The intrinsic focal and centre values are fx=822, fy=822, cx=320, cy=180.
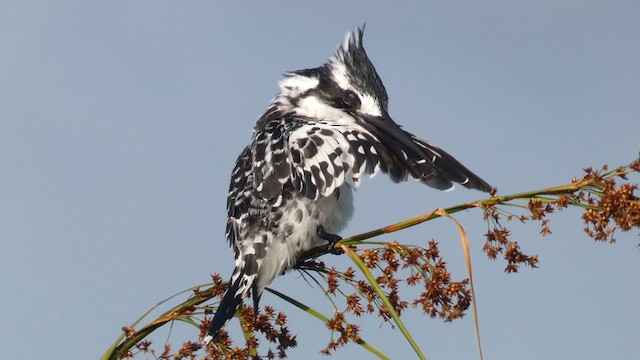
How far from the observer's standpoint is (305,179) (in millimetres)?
4332

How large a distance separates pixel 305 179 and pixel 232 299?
0.88 meters

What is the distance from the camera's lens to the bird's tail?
3.33m

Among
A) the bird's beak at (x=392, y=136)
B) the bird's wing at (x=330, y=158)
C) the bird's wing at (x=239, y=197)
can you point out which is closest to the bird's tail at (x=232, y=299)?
the bird's wing at (x=239, y=197)

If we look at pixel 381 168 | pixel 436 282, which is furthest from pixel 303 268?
pixel 436 282

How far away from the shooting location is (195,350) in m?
3.27

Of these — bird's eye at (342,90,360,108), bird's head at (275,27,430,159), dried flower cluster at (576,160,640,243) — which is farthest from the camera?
bird's eye at (342,90,360,108)

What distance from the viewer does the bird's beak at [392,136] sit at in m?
4.50

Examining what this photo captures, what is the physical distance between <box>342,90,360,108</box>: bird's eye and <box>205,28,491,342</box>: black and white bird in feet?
1.22

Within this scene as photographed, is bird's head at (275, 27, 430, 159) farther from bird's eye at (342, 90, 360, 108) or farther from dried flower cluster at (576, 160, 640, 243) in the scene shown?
dried flower cluster at (576, 160, 640, 243)

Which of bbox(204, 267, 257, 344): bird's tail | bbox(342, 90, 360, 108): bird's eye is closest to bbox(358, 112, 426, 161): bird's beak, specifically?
bbox(342, 90, 360, 108): bird's eye

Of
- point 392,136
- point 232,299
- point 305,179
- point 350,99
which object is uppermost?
point 350,99

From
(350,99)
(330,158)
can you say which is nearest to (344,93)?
(350,99)

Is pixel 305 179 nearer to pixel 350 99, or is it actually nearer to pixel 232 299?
pixel 232 299

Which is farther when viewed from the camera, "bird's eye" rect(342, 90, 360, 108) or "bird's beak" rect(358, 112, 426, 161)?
"bird's eye" rect(342, 90, 360, 108)
